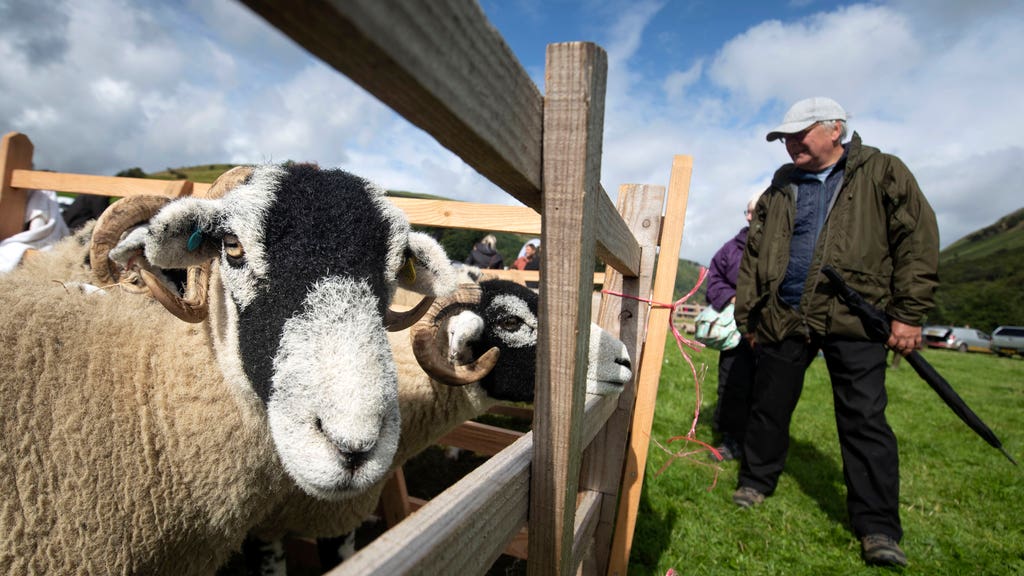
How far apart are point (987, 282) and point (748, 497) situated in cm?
10194

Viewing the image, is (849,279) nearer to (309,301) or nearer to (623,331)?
(623,331)

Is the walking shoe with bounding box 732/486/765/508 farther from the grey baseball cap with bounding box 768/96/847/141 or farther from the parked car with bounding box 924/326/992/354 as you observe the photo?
the parked car with bounding box 924/326/992/354

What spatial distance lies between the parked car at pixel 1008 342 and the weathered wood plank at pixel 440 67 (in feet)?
164

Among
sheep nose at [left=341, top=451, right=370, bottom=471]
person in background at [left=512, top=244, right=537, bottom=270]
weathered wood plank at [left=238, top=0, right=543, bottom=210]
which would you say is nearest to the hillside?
person in background at [left=512, top=244, right=537, bottom=270]

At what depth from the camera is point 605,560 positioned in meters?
2.65

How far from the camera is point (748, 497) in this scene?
420cm

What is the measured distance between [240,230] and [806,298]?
3578 mm

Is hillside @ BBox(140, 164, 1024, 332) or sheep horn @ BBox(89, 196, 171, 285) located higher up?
sheep horn @ BBox(89, 196, 171, 285)

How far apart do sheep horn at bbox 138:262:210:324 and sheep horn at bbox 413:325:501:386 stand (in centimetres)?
95

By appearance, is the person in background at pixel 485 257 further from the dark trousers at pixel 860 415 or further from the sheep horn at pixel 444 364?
the sheep horn at pixel 444 364

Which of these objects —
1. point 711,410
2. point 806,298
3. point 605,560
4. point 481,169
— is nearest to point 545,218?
point 481,169

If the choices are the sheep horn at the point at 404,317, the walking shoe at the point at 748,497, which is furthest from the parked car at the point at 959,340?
the sheep horn at the point at 404,317

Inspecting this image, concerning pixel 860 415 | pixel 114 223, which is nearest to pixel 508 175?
pixel 114 223

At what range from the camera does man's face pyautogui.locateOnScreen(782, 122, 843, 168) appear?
11.5 ft
